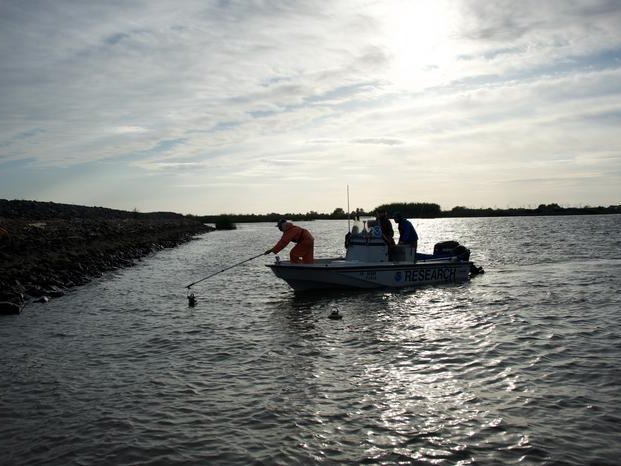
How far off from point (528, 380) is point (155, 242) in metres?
44.1

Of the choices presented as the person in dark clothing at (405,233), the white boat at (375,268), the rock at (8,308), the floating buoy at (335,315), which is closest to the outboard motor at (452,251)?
the white boat at (375,268)

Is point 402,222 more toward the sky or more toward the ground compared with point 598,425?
more toward the sky

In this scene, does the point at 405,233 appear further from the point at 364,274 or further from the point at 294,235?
the point at 294,235

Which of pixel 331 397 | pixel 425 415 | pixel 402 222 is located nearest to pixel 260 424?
pixel 331 397

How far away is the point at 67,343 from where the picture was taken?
41.9ft

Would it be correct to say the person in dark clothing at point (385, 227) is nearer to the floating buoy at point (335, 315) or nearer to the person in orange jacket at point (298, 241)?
the person in orange jacket at point (298, 241)

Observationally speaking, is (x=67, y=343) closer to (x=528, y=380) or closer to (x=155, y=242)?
(x=528, y=380)

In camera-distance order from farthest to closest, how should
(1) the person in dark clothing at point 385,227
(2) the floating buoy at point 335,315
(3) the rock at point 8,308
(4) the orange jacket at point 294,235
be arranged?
(1) the person in dark clothing at point 385,227
(4) the orange jacket at point 294,235
(3) the rock at point 8,308
(2) the floating buoy at point 335,315

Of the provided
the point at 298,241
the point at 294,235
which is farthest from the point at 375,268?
the point at 294,235

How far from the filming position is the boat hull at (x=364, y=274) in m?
19.8

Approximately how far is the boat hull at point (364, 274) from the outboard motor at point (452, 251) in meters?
0.92

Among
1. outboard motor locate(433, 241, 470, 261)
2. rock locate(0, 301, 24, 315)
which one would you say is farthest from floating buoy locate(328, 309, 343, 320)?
outboard motor locate(433, 241, 470, 261)

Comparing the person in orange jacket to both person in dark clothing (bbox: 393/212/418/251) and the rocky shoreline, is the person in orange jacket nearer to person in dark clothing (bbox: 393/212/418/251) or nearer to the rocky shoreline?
person in dark clothing (bbox: 393/212/418/251)

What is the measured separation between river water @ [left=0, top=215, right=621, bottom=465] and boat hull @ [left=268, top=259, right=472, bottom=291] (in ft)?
5.20
